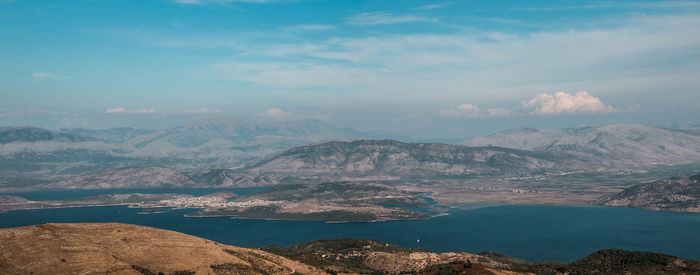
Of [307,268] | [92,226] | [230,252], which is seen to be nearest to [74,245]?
[92,226]

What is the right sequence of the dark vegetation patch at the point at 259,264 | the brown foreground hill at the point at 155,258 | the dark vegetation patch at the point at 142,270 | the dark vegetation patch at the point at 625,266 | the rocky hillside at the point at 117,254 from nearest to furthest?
the rocky hillside at the point at 117,254 < the brown foreground hill at the point at 155,258 < the dark vegetation patch at the point at 142,270 < the dark vegetation patch at the point at 259,264 < the dark vegetation patch at the point at 625,266

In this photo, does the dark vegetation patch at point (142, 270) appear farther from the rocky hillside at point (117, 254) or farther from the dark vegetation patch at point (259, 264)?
the dark vegetation patch at point (259, 264)

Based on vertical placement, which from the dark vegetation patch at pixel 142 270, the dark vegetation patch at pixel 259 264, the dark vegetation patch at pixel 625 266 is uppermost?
the dark vegetation patch at pixel 142 270

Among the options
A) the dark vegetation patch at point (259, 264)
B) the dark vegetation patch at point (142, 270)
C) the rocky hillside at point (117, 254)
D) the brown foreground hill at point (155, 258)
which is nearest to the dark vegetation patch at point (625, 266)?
the brown foreground hill at point (155, 258)

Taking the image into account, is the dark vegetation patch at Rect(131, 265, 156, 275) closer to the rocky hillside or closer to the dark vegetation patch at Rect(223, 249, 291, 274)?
the rocky hillside

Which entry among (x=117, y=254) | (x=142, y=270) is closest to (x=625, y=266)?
(x=142, y=270)

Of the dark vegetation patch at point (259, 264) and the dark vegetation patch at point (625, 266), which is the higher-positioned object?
the dark vegetation patch at point (259, 264)

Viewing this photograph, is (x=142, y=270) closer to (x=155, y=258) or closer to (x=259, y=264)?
(x=155, y=258)

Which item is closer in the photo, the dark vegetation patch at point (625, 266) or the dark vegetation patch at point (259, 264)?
the dark vegetation patch at point (259, 264)
